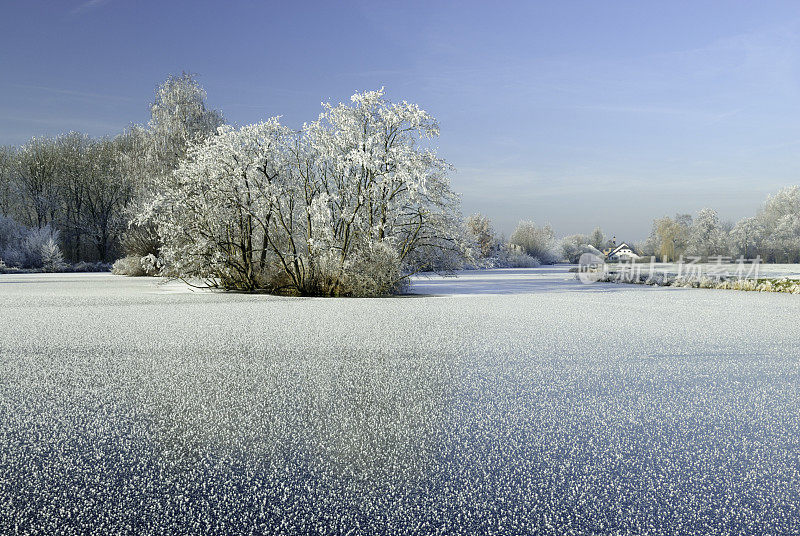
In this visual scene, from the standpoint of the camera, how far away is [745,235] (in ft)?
104

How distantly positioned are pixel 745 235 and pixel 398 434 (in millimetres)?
35449

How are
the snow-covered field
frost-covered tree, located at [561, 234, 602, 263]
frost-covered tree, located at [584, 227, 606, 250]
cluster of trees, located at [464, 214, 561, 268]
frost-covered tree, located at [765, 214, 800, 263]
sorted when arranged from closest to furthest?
the snow-covered field < frost-covered tree, located at [765, 214, 800, 263] < cluster of trees, located at [464, 214, 561, 268] < frost-covered tree, located at [561, 234, 602, 263] < frost-covered tree, located at [584, 227, 606, 250]

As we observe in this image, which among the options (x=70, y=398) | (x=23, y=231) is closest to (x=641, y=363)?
(x=70, y=398)

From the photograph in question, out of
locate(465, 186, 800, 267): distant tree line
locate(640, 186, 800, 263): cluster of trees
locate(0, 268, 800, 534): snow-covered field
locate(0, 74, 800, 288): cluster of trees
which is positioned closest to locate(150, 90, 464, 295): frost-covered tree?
locate(0, 74, 800, 288): cluster of trees

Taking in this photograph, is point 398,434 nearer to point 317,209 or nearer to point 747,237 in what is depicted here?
point 317,209

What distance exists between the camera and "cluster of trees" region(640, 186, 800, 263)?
93.4ft

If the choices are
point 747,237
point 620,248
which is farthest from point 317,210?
point 620,248

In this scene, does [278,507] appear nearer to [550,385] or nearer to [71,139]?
[550,385]

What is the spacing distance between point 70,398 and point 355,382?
1.68 m

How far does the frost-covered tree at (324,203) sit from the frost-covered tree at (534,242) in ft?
84.5

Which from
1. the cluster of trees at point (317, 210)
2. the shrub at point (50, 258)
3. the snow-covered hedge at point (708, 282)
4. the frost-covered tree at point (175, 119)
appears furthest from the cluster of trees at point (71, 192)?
the snow-covered hedge at point (708, 282)

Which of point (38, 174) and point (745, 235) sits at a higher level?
point (38, 174)

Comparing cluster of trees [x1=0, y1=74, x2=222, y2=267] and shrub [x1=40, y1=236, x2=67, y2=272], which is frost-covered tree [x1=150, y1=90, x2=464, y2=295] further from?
cluster of trees [x1=0, y1=74, x2=222, y2=267]

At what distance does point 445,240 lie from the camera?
11.9 metres
